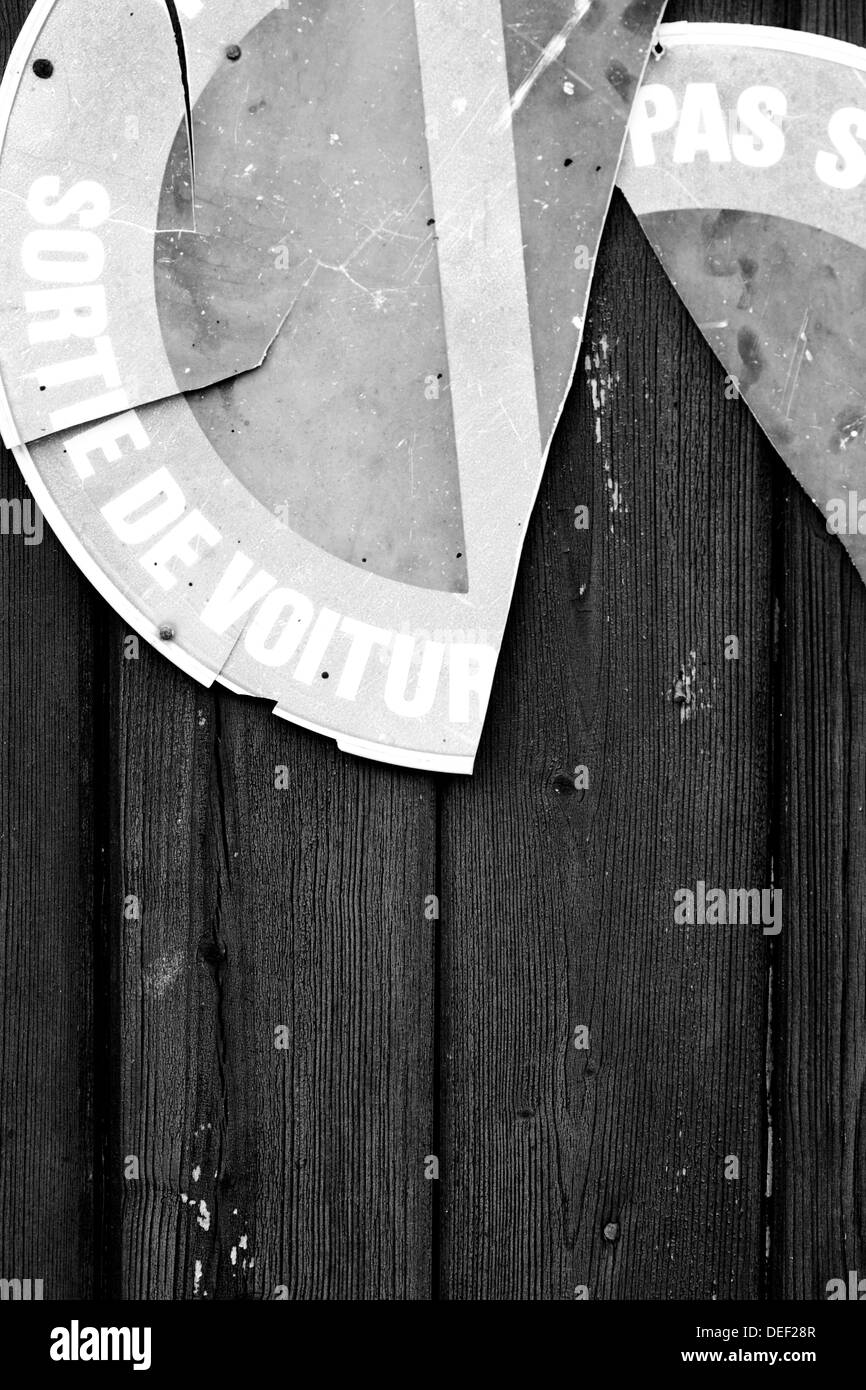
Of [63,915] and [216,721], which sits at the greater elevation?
[216,721]

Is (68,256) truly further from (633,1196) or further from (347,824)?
(633,1196)

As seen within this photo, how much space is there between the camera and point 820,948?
0.81 meters

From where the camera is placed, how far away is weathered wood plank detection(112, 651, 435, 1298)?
2.64 feet

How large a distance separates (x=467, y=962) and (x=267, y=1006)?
0.54 feet

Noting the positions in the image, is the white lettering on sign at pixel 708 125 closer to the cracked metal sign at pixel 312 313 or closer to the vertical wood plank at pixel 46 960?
the cracked metal sign at pixel 312 313

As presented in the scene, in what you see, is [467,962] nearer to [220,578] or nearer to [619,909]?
[619,909]

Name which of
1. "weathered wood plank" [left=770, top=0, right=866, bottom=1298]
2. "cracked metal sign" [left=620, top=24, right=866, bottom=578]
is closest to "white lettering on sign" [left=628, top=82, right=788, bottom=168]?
"cracked metal sign" [left=620, top=24, right=866, bottom=578]

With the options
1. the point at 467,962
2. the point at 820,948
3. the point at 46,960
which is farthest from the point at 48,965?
the point at 820,948

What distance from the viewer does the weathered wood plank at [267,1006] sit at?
80 cm

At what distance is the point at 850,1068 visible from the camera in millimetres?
813

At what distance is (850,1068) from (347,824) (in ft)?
1.49

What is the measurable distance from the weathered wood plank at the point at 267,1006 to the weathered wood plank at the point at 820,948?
11.5 inches

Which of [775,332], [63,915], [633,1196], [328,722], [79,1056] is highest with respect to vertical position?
[775,332]

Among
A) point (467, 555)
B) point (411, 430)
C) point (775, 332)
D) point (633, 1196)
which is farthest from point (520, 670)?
point (633, 1196)
